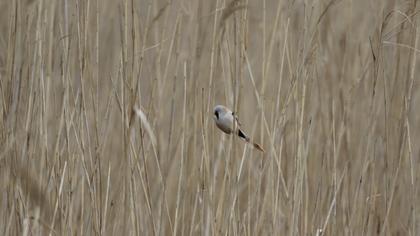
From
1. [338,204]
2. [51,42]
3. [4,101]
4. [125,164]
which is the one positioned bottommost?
[338,204]

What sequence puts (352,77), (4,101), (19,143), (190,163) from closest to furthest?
(4,101) → (19,143) → (190,163) → (352,77)

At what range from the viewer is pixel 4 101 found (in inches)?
59.2

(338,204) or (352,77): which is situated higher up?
(352,77)

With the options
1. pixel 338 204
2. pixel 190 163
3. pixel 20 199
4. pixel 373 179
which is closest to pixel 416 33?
pixel 373 179

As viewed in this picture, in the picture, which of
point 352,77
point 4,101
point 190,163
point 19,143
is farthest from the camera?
point 352,77

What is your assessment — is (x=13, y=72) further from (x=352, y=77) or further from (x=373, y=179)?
(x=352, y=77)

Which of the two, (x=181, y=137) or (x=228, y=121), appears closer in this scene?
(x=228, y=121)

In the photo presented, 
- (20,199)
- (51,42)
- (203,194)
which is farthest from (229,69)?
(20,199)

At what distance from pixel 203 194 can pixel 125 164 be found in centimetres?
17

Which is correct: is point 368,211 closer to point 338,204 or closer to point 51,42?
point 338,204

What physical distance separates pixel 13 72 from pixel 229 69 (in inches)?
16.7

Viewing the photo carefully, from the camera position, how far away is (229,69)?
164 centimetres

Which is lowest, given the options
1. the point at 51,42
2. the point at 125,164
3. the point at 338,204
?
the point at 338,204

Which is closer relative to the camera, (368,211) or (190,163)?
(368,211)
